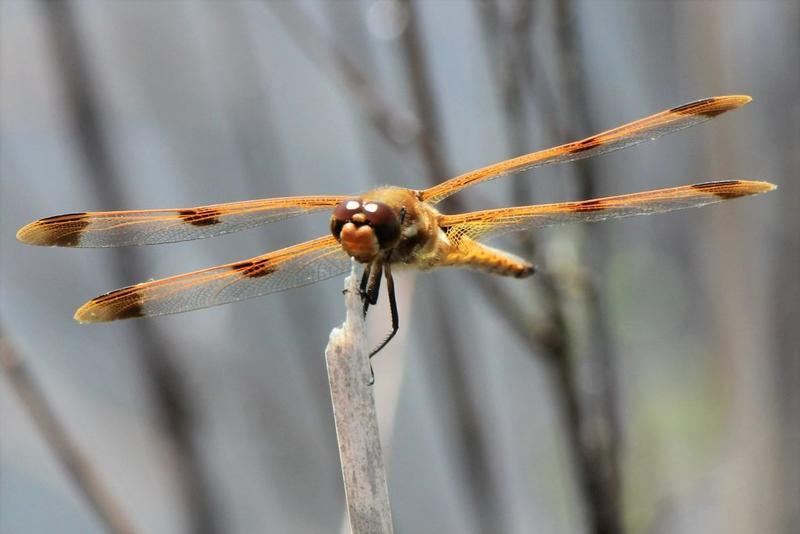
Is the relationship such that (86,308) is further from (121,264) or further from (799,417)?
(799,417)

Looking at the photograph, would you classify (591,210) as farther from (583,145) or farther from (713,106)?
(713,106)

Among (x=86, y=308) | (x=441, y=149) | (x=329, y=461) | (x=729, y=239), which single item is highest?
(x=441, y=149)

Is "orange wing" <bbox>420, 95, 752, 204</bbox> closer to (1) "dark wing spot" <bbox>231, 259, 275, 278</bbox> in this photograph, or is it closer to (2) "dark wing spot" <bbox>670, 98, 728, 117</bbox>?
(2) "dark wing spot" <bbox>670, 98, 728, 117</bbox>

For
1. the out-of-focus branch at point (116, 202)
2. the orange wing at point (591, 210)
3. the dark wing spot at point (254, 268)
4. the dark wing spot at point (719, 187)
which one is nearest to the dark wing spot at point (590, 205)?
the orange wing at point (591, 210)

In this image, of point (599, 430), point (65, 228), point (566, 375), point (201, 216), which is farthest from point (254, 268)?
point (599, 430)

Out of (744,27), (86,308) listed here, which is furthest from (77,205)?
(744,27)

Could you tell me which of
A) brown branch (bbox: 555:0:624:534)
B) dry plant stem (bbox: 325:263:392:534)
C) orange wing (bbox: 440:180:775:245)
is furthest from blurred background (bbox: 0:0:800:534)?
dry plant stem (bbox: 325:263:392:534)
